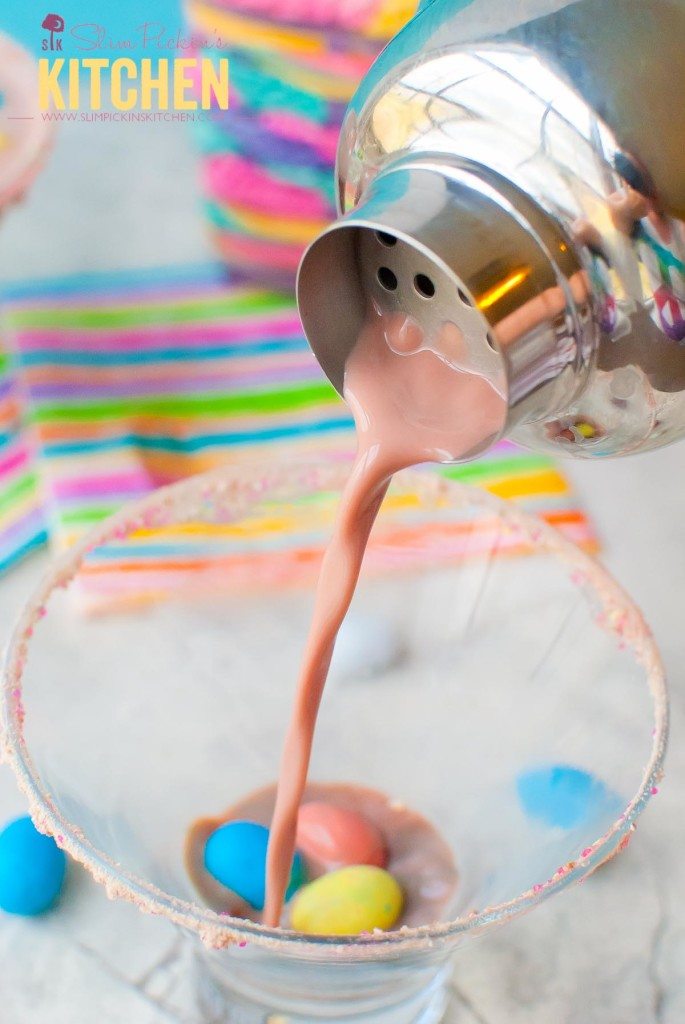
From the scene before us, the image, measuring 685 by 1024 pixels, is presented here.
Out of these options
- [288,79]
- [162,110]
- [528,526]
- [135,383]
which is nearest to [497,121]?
[528,526]

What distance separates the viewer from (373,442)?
1.96 feet

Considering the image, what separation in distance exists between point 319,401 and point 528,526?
407 millimetres

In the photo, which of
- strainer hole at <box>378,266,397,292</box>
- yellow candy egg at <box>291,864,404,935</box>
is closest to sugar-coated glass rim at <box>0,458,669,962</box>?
yellow candy egg at <box>291,864,404,935</box>

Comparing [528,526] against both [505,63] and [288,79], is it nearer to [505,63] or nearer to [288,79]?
[505,63]

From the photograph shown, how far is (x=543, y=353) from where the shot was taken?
1.58ft

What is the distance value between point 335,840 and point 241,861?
0.21 ft

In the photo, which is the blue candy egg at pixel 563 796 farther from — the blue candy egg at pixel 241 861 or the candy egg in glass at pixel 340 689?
the blue candy egg at pixel 241 861

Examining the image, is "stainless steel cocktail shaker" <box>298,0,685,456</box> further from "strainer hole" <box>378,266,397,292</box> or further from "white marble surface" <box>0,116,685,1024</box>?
"white marble surface" <box>0,116,685,1024</box>

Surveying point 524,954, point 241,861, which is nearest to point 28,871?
point 241,861

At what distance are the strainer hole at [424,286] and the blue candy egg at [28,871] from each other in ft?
1.35

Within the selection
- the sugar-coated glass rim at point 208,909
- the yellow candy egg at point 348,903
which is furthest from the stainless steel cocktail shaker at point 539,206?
the yellow candy egg at point 348,903

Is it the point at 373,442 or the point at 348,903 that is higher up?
the point at 373,442

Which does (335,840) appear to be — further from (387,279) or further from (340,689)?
(387,279)

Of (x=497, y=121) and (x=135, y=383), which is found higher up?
(x=497, y=121)
